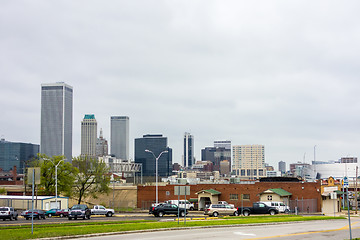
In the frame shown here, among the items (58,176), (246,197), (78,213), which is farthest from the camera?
(58,176)

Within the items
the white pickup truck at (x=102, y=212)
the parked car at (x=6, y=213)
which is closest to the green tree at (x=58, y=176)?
the white pickup truck at (x=102, y=212)

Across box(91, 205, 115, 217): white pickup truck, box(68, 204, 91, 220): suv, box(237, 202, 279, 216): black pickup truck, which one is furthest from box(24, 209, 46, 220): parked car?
box(237, 202, 279, 216): black pickup truck

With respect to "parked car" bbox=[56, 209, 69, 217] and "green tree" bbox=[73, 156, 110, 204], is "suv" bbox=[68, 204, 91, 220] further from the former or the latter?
"green tree" bbox=[73, 156, 110, 204]

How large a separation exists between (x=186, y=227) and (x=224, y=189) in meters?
46.3

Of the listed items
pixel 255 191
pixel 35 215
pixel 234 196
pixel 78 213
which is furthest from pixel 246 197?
pixel 35 215

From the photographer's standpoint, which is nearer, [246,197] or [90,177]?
[246,197]

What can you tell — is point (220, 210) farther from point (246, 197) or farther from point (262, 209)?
point (246, 197)

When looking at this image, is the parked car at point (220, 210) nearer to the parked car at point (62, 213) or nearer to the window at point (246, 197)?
the parked car at point (62, 213)

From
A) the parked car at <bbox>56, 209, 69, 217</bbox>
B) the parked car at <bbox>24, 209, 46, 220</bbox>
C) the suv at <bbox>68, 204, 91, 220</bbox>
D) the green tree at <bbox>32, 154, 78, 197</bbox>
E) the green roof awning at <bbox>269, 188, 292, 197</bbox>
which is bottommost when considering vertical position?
the parked car at <bbox>56, 209, 69, 217</bbox>

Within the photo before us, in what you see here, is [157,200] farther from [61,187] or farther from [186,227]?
[186,227]

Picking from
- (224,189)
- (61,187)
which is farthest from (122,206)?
(224,189)

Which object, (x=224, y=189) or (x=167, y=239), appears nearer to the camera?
(x=167, y=239)

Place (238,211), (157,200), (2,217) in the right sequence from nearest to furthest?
1. (2,217)
2. (238,211)
3. (157,200)

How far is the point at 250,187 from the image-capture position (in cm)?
7794
